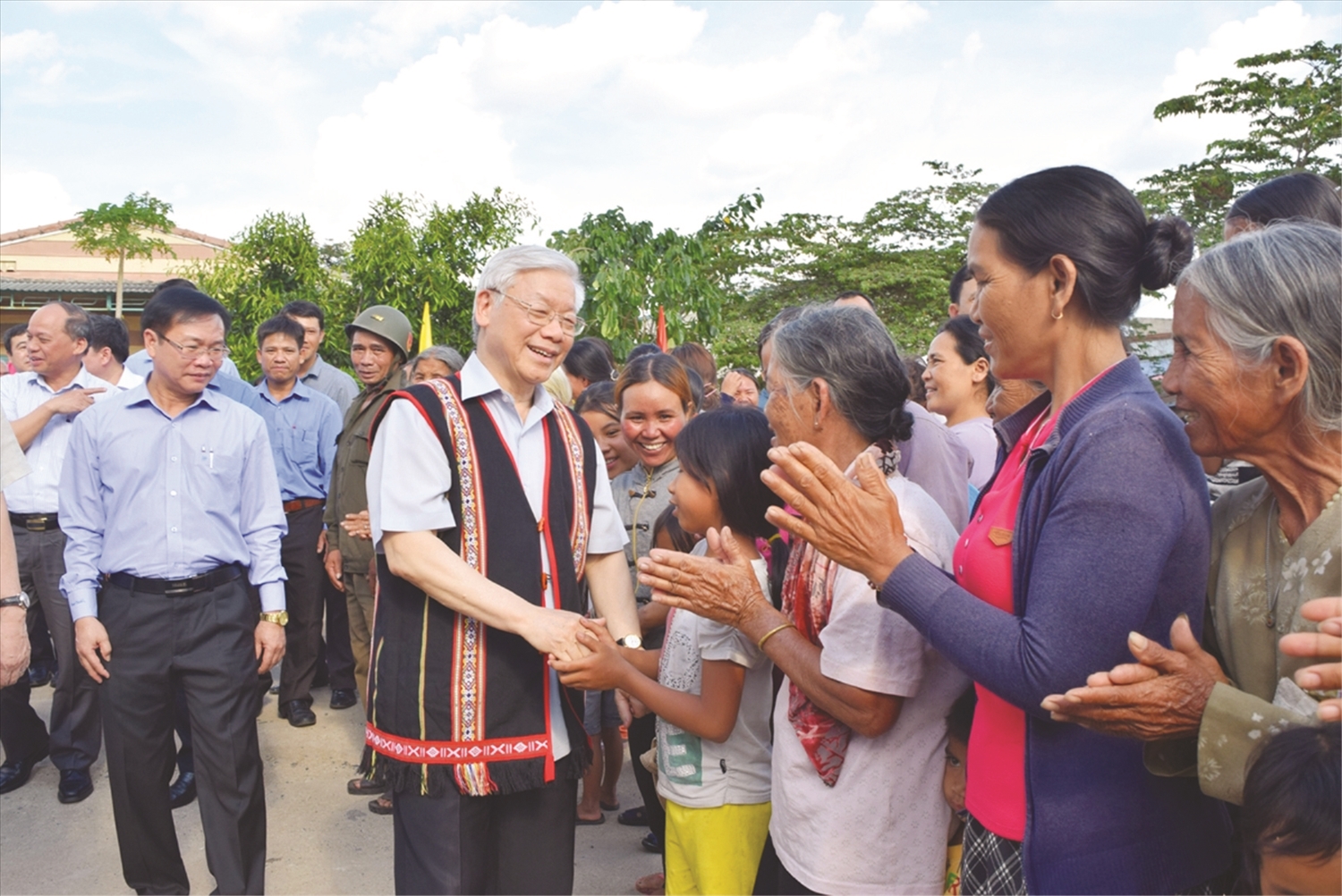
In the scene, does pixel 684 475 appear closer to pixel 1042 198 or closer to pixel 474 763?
pixel 474 763

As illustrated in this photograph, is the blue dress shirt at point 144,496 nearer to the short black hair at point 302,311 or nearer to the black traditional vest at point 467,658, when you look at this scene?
the black traditional vest at point 467,658

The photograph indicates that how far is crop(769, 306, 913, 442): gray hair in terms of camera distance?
6.67ft

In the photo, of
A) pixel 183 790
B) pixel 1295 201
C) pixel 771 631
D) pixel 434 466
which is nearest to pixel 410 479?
pixel 434 466

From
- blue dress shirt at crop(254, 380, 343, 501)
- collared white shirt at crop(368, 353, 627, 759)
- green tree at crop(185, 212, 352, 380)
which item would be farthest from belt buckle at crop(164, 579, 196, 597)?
green tree at crop(185, 212, 352, 380)

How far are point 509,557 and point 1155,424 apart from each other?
143cm

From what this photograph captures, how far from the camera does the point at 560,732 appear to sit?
7.83 feet

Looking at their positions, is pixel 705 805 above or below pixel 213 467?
below

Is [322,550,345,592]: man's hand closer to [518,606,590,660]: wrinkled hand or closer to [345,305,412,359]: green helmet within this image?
[345,305,412,359]: green helmet

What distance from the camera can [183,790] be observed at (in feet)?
14.5

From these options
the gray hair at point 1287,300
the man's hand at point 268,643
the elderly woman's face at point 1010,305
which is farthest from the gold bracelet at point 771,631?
the man's hand at point 268,643

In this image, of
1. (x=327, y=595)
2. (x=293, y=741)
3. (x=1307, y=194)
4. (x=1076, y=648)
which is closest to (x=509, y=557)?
(x=1076, y=648)

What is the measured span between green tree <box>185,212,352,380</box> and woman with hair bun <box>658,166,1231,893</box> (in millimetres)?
10576

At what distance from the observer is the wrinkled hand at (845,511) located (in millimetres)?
1592

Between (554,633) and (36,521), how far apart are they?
3718 millimetres
